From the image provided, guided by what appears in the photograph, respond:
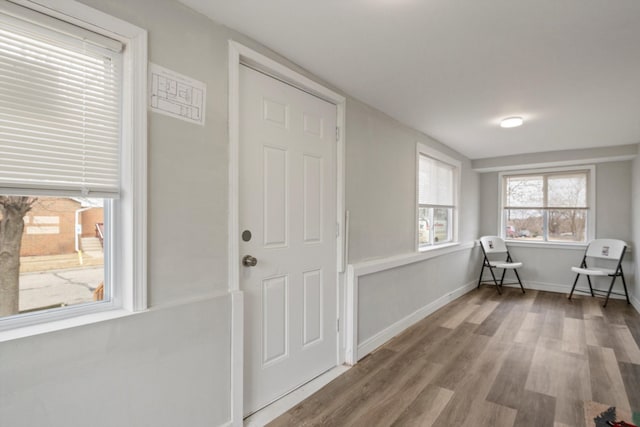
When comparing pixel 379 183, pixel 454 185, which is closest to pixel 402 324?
pixel 379 183

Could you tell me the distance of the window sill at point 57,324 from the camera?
1.12 metres

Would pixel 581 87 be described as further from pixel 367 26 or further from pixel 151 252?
pixel 151 252

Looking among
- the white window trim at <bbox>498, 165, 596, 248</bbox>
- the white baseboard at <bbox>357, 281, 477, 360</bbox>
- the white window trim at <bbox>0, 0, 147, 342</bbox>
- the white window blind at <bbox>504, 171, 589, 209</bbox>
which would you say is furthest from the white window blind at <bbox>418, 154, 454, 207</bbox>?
the white window trim at <bbox>0, 0, 147, 342</bbox>

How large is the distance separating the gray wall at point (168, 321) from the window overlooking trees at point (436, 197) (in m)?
2.67

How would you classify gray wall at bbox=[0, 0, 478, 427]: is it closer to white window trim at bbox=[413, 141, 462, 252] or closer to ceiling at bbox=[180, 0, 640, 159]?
ceiling at bbox=[180, 0, 640, 159]

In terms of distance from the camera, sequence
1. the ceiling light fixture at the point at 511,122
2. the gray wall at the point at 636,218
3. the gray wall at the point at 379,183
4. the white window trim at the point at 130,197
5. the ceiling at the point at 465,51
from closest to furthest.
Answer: the white window trim at the point at 130,197
the ceiling at the point at 465,51
the gray wall at the point at 379,183
the ceiling light fixture at the point at 511,122
the gray wall at the point at 636,218

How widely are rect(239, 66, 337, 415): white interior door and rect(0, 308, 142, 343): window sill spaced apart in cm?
68

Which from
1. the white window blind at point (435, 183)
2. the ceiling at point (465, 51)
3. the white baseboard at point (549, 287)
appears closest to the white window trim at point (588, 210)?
the white baseboard at point (549, 287)

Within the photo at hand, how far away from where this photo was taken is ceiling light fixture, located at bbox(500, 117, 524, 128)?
128 inches

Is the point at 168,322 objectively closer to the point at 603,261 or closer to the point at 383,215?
the point at 383,215

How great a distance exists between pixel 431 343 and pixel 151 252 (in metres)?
2.67

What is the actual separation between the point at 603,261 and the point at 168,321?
600 cm

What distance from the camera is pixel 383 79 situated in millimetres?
2396

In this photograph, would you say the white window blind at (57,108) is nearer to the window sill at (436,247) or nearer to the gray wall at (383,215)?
the gray wall at (383,215)
